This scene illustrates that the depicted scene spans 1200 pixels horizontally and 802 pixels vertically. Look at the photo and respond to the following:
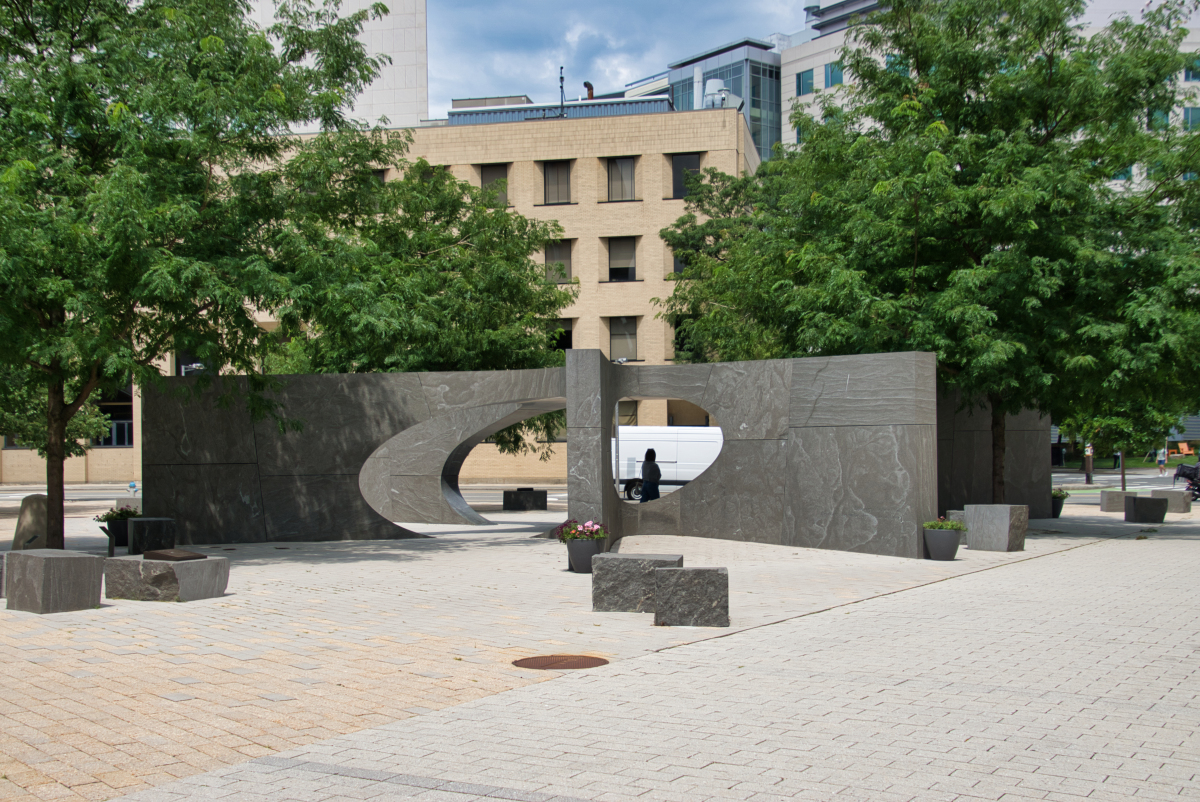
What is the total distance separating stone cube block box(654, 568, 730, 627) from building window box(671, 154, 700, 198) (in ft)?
119

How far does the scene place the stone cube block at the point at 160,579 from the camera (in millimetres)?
11414

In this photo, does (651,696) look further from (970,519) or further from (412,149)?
(412,149)

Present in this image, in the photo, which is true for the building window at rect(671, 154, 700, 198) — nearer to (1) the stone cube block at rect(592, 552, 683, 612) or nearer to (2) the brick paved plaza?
(2) the brick paved plaza

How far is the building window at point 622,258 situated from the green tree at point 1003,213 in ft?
73.3

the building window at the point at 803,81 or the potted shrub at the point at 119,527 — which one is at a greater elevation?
the building window at the point at 803,81

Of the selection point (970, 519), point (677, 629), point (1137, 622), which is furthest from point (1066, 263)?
point (677, 629)

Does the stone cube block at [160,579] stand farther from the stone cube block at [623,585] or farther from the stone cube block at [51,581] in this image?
the stone cube block at [623,585]

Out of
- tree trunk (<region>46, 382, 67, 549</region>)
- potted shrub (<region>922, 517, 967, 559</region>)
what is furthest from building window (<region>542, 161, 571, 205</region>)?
potted shrub (<region>922, 517, 967, 559</region>)

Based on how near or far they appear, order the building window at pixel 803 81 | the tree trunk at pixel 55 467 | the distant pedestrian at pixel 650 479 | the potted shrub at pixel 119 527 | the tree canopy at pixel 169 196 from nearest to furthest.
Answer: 1. the tree canopy at pixel 169 196
2. the tree trunk at pixel 55 467
3. the potted shrub at pixel 119 527
4. the distant pedestrian at pixel 650 479
5. the building window at pixel 803 81

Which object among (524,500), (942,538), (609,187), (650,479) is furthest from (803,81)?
(942,538)

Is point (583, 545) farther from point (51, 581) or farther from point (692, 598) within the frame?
point (51, 581)

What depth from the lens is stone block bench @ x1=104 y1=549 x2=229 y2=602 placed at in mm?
11414

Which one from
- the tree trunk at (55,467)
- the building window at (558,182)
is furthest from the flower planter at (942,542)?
the building window at (558,182)

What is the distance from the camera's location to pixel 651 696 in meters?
6.85
